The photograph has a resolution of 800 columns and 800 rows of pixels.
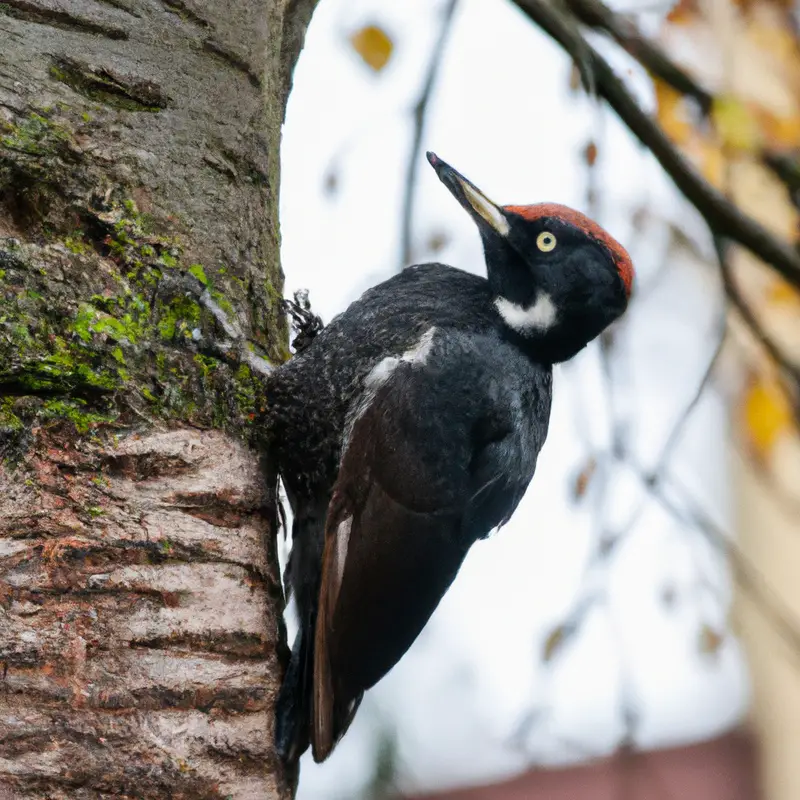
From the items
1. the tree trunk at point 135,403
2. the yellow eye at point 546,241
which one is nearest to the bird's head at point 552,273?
the yellow eye at point 546,241

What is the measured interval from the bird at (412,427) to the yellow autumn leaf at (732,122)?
19.3 inches

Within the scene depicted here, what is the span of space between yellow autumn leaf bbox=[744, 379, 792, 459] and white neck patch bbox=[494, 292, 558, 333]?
133 centimetres

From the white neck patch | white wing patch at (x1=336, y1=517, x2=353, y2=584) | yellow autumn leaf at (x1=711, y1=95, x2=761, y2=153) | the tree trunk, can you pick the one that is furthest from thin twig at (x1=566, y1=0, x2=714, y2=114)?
white wing patch at (x1=336, y1=517, x2=353, y2=584)

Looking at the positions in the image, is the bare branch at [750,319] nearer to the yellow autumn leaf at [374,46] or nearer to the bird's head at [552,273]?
the bird's head at [552,273]

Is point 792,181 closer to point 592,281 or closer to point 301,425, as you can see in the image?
point 592,281

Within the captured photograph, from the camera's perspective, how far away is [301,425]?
2027 millimetres

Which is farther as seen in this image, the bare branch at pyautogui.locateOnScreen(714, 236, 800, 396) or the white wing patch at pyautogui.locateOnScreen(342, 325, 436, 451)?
the bare branch at pyautogui.locateOnScreen(714, 236, 800, 396)

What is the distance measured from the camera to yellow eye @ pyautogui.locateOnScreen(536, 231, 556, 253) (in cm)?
239

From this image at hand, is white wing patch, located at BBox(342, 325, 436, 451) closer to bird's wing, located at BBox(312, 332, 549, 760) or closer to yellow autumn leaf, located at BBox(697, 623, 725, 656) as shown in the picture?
bird's wing, located at BBox(312, 332, 549, 760)

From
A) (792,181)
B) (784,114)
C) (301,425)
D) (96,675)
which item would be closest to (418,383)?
(301,425)

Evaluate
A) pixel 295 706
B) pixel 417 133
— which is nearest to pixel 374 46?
pixel 417 133

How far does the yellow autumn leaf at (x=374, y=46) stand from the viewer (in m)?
3.40

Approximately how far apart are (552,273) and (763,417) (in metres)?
1.41

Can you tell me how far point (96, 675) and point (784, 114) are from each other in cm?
328
